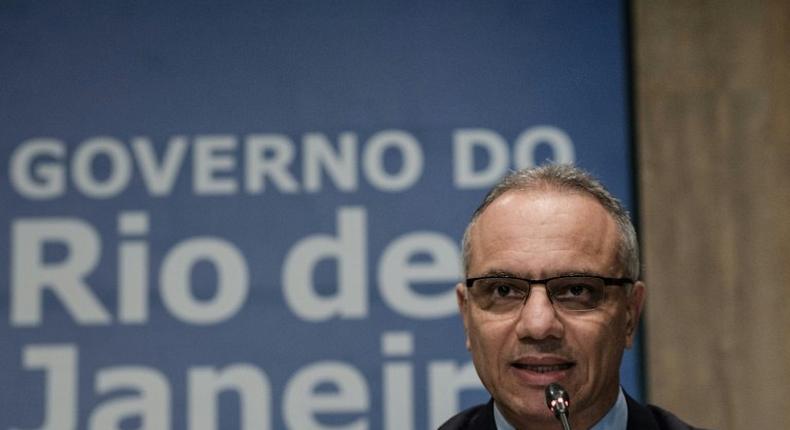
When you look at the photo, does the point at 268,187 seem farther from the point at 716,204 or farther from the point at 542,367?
the point at 542,367

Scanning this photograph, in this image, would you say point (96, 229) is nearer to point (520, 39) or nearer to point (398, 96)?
point (398, 96)

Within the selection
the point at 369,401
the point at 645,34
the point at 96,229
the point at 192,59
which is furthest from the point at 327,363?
the point at 645,34

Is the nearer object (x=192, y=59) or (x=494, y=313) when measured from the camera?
(x=494, y=313)

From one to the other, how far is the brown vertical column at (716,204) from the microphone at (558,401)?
Answer: 1527 mm

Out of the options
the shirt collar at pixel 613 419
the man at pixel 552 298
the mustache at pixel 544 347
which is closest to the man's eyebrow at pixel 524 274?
the man at pixel 552 298

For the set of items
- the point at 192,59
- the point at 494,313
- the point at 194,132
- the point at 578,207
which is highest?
the point at 192,59

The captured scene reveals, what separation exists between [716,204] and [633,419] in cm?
138

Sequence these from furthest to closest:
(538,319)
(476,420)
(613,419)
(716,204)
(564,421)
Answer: (716,204)
(476,420)
(613,419)
(538,319)
(564,421)

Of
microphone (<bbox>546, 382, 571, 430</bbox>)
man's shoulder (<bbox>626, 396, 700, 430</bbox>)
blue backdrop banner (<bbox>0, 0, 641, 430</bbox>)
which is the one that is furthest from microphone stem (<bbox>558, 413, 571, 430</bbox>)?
blue backdrop banner (<bbox>0, 0, 641, 430</bbox>)

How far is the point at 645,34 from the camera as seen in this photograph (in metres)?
3.16

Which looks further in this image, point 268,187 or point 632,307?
point 268,187

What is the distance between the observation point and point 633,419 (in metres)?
1.87

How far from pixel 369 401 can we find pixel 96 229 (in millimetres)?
925

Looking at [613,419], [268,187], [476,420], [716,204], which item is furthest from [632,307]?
[268,187]
